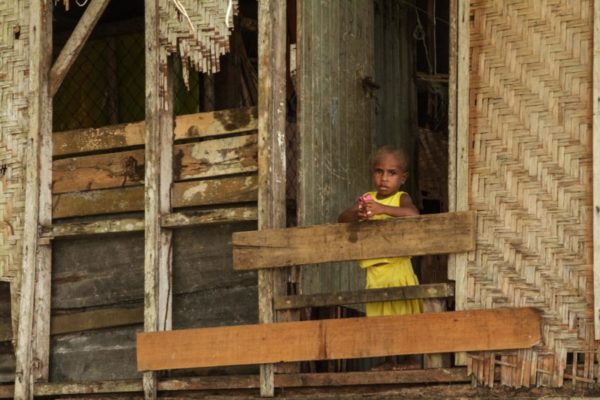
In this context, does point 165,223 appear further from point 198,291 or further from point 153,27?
point 153,27

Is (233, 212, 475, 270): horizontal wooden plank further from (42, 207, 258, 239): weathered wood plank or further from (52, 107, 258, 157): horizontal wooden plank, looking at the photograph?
(52, 107, 258, 157): horizontal wooden plank

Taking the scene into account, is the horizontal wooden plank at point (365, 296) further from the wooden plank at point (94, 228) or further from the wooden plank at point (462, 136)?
the wooden plank at point (94, 228)

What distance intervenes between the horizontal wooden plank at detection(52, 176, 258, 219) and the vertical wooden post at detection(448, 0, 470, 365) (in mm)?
1294

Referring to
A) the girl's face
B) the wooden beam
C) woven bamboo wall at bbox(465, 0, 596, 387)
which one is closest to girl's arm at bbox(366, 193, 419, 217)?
the girl's face

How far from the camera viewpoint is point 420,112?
10984 mm

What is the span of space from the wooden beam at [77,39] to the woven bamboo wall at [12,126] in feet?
0.66

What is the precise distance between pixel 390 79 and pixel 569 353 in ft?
11.2

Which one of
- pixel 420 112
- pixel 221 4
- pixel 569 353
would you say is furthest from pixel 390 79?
pixel 569 353

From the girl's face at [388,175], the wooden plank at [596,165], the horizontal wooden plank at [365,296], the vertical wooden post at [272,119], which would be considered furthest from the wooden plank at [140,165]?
the wooden plank at [596,165]

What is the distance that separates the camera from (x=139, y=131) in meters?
8.87

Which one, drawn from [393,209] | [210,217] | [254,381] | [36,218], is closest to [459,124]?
[393,209]

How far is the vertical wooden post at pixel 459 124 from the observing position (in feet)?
24.7

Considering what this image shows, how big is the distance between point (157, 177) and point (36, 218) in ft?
2.93

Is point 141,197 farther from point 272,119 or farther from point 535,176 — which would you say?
point 535,176
